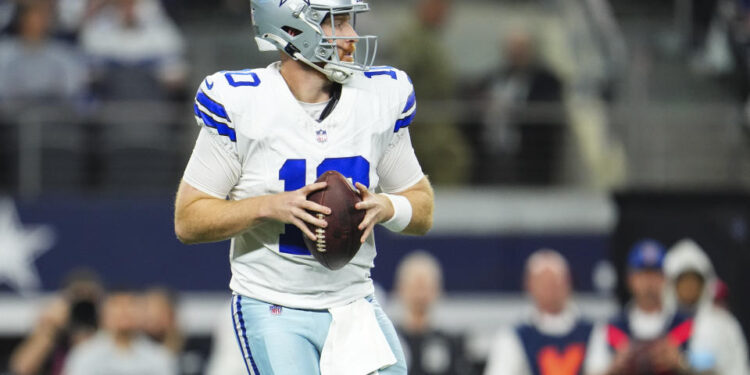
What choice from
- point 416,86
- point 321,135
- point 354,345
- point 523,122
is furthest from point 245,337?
point 523,122

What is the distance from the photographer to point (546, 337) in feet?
27.6

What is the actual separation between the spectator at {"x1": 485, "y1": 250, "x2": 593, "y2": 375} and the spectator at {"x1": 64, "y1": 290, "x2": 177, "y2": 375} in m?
2.23

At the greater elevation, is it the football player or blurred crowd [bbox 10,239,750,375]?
the football player

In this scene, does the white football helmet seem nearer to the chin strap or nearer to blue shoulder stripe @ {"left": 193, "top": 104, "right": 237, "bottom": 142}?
the chin strap

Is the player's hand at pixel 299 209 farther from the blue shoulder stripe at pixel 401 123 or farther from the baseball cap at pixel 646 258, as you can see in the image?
the baseball cap at pixel 646 258

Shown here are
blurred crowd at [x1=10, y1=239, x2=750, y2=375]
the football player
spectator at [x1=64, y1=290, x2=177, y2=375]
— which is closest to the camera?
the football player

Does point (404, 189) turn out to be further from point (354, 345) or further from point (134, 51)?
point (134, 51)

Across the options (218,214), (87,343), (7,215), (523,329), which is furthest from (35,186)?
(218,214)

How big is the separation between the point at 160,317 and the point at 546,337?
2630 millimetres

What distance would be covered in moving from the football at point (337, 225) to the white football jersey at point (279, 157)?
174mm

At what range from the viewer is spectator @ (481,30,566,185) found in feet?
35.6

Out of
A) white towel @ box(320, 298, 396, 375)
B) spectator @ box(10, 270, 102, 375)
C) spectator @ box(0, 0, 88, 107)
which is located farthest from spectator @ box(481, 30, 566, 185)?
white towel @ box(320, 298, 396, 375)

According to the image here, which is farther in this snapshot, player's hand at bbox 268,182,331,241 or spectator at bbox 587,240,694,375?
spectator at bbox 587,240,694,375

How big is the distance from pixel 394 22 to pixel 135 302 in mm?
5224
